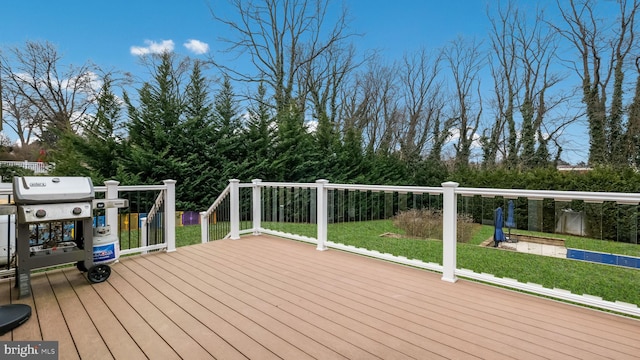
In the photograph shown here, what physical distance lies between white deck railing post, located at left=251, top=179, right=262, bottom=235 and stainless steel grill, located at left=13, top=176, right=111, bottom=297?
2.47m

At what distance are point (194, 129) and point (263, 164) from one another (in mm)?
2161

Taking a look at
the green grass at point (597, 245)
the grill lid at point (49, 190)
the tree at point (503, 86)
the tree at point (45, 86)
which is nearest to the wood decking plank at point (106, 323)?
the grill lid at point (49, 190)

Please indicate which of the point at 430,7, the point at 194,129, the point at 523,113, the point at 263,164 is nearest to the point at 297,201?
the point at 263,164

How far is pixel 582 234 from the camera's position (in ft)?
8.68

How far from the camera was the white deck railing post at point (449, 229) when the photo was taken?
10.2ft

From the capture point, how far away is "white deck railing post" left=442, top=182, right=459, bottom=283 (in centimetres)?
311

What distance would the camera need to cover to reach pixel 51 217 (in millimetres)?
2641

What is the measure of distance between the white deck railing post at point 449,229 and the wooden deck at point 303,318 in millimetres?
150

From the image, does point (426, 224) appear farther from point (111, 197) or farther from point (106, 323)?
point (111, 197)

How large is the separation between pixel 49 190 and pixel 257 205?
2.97 meters

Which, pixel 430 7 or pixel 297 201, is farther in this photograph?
pixel 430 7

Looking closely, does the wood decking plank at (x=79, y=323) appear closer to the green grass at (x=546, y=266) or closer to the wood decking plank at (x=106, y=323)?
the wood decking plank at (x=106, y=323)

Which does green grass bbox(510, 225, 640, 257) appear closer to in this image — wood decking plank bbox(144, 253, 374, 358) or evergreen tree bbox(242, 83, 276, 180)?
wood decking plank bbox(144, 253, 374, 358)

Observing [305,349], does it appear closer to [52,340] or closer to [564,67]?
[52,340]
